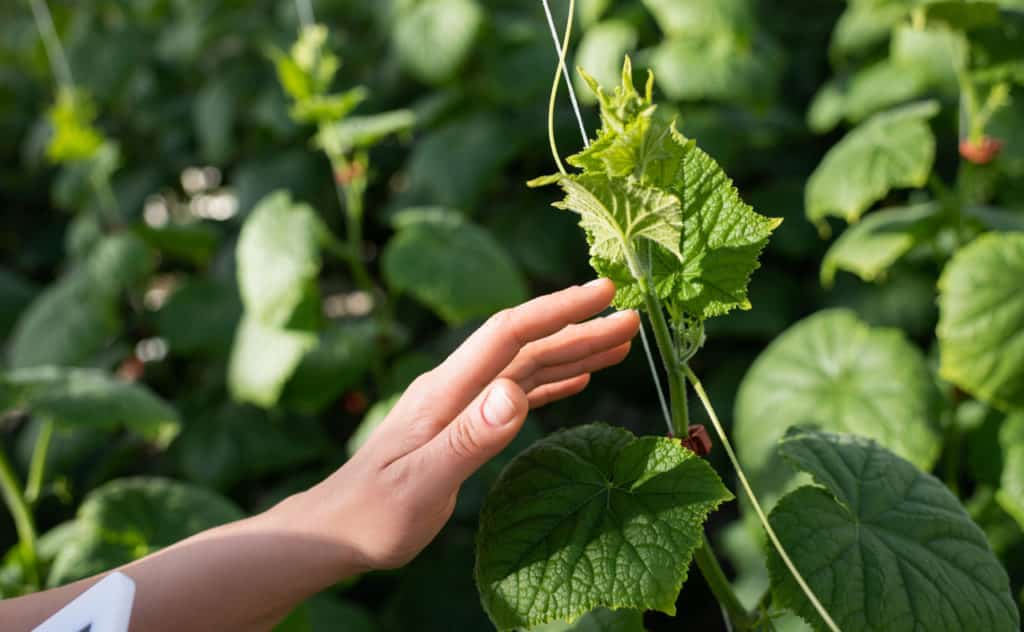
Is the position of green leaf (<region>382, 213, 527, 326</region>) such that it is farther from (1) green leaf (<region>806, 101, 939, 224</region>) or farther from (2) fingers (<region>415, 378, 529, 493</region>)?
(2) fingers (<region>415, 378, 529, 493</region>)

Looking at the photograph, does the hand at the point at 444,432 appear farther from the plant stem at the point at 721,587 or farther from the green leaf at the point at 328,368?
the green leaf at the point at 328,368

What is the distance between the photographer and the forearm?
2.42ft

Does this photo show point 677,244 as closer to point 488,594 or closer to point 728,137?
point 488,594

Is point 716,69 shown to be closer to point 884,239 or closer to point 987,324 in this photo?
point 884,239

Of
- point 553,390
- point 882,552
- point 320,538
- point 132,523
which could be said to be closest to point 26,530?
point 132,523

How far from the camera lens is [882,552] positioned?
0.76 m

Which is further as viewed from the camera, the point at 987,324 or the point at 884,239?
the point at 884,239

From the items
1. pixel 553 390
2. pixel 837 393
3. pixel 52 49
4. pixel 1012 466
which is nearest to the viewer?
pixel 553 390

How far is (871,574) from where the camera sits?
742 millimetres

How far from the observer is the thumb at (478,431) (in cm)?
67

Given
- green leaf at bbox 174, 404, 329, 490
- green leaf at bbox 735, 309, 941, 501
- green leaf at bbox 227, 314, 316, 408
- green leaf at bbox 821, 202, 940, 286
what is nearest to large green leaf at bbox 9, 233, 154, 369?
green leaf at bbox 174, 404, 329, 490

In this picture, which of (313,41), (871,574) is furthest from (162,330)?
(871,574)

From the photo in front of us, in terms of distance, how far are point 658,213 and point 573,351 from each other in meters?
0.18

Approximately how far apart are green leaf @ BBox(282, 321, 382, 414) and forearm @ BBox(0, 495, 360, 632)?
93cm
